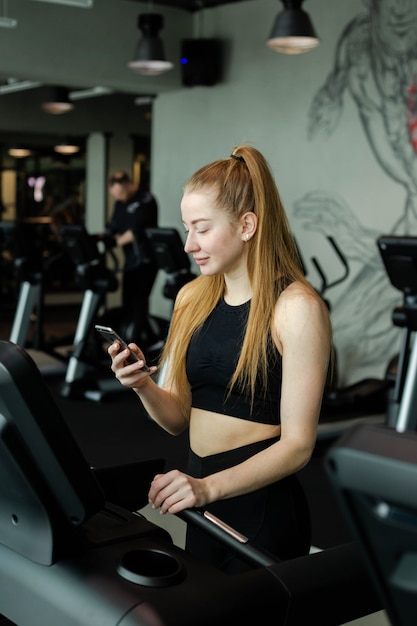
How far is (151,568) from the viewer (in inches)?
50.0

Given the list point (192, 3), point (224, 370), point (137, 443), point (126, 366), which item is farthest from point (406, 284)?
point (192, 3)

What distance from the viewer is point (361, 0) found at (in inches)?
242

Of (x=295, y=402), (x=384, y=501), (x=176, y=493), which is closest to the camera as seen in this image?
(x=384, y=501)

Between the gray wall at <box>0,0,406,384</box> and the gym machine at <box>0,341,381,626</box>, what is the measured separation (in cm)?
486

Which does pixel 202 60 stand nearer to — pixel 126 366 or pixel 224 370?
pixel 224 370

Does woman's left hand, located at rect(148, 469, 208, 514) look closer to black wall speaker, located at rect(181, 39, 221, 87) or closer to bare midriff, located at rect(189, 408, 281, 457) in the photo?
bare midriff, located at rect(189, 408, 281, 457)

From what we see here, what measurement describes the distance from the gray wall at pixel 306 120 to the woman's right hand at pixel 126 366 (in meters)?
4.64

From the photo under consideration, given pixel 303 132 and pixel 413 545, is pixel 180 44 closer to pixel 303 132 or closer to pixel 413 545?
pixel 303 132

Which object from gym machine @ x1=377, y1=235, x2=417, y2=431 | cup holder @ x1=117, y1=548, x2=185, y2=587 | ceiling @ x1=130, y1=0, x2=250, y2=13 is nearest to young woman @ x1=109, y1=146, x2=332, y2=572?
cup holder @ x1=117, y1=548, x2=185, y2=587

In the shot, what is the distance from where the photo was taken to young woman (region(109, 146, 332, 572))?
1544 mm

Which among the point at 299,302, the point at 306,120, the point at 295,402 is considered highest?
the point at 306,120

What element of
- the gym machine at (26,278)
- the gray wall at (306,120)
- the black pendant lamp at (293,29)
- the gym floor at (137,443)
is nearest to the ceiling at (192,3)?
the gray wall at (306,120)

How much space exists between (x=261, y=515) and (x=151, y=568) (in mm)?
437

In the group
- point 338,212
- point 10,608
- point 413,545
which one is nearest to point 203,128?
point 338,212
